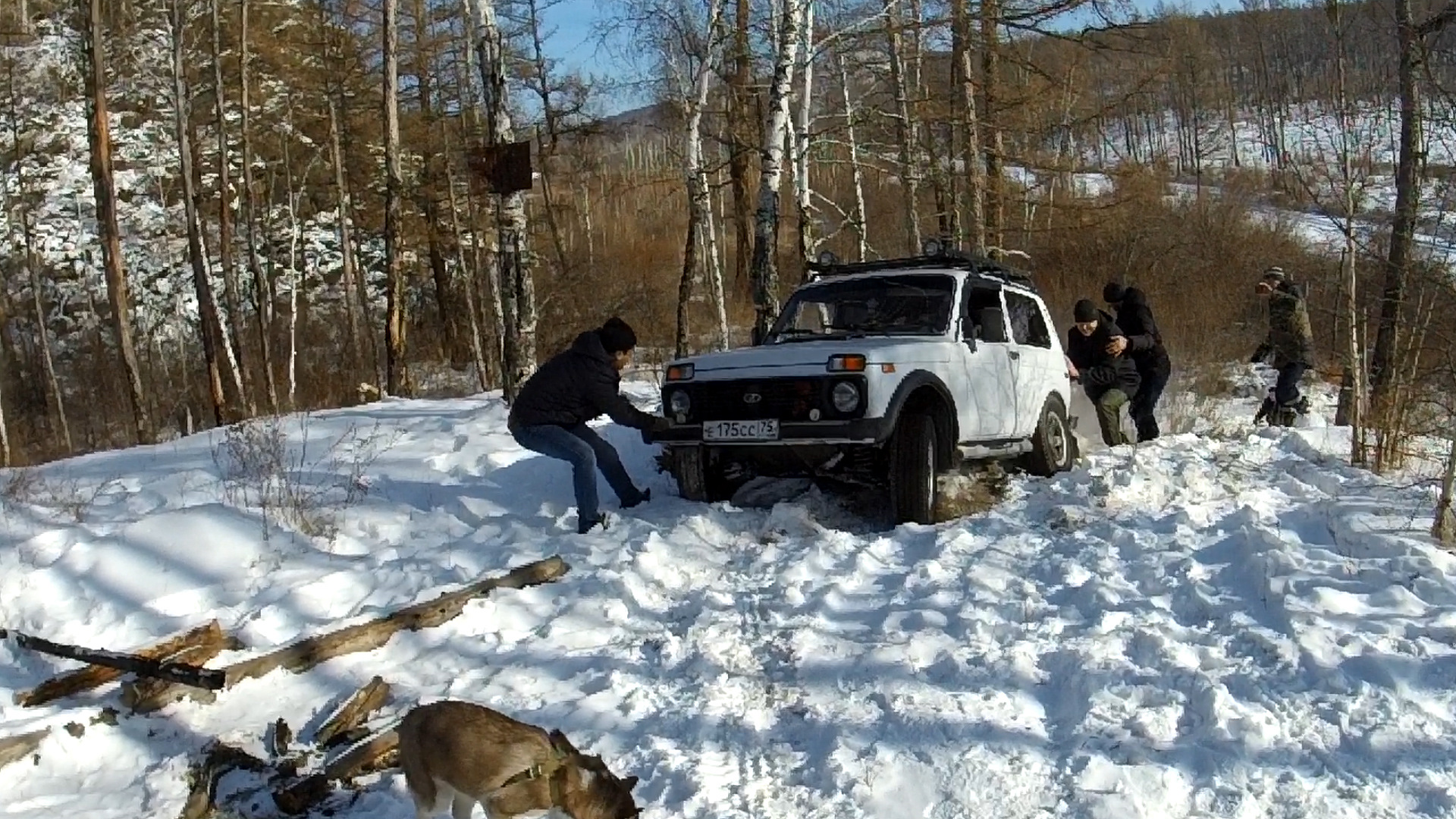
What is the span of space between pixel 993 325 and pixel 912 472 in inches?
73.2

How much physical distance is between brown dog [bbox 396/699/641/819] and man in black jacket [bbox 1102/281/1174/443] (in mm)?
7804

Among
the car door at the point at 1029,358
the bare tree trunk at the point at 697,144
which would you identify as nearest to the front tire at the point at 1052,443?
the car door at the point at 1029,358

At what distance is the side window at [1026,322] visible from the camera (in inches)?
339

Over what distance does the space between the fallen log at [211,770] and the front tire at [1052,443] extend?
659 centimetres

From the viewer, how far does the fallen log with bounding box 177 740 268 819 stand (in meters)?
3.69

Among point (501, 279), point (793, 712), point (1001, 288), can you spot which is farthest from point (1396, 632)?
point (501, 279)

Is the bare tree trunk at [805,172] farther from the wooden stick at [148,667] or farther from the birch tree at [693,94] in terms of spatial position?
the wooden stick at [148,667]

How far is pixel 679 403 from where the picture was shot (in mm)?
7082

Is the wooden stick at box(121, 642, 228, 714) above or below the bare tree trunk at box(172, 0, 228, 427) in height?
below

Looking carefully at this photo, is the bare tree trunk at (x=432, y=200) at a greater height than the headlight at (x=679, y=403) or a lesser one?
greater

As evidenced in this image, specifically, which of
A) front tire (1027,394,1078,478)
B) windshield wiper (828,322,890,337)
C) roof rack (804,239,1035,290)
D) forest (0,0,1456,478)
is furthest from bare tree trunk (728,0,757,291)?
front tire (1027,394,1078,478)

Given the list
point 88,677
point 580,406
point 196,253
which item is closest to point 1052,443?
point 580,406

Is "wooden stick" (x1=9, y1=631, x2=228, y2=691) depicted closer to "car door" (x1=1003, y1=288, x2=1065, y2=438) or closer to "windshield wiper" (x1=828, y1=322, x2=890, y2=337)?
"windshield wiper" (x1=828, y1=322, x2=890, y2=337)

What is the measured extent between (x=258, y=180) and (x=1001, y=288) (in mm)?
27162
